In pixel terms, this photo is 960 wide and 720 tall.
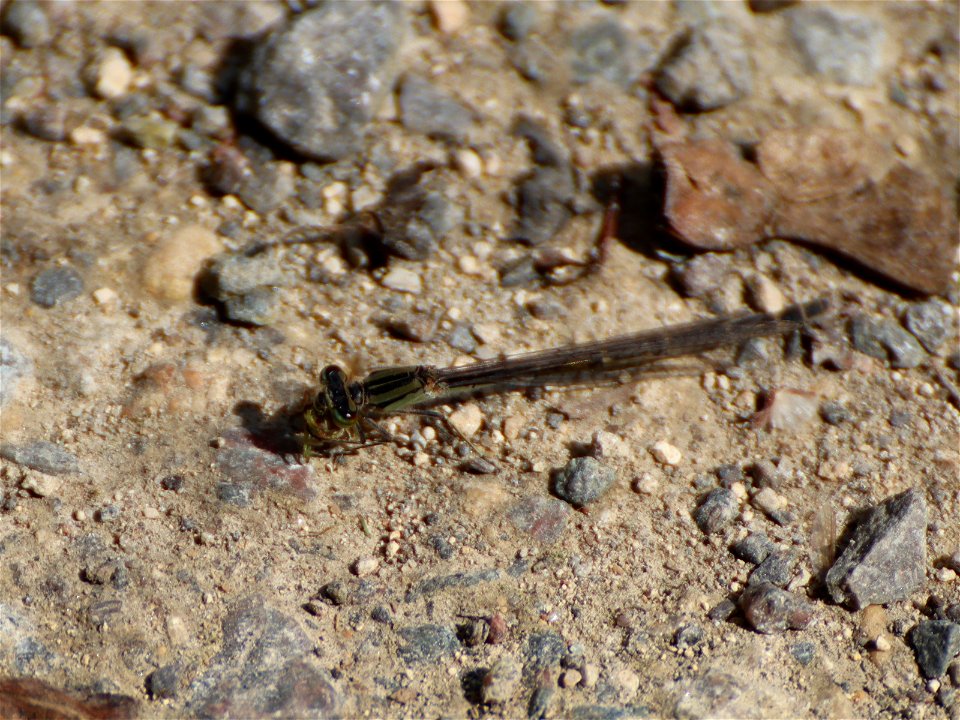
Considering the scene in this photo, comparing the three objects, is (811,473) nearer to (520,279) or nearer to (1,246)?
(520,279)

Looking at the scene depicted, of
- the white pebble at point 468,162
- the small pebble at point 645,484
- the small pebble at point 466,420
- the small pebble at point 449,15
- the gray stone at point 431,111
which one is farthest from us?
the small pebble at point 449,15

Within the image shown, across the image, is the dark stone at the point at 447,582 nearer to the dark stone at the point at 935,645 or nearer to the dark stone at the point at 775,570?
the dark stone at the point at 775,570

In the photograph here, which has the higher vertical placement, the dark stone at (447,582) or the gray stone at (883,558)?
the gray stone at (883,558)

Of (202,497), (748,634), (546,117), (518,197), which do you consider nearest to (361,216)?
(518,197)

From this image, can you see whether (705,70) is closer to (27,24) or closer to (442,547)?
(442,547)

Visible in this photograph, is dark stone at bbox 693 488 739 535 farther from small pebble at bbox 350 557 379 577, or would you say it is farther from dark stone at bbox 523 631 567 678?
small pebble at bbox 350 557 379 577

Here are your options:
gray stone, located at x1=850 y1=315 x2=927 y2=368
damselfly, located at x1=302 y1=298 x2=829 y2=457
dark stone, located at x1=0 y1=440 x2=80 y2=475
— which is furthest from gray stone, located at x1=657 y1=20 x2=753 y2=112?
dark stone, located at x1=0 y1=440 x2=80 y2=475

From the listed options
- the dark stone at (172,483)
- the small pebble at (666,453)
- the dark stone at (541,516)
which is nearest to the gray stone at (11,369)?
the dark stone at (172,483)
